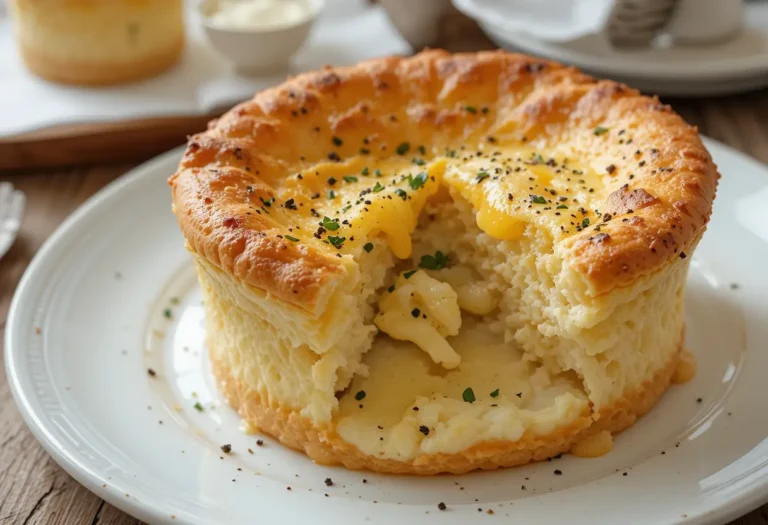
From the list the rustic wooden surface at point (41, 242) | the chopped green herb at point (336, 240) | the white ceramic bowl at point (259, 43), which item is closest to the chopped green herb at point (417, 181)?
the chopped green herb at point (336, 240)

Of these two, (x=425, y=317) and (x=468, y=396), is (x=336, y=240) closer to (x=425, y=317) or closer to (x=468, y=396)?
(x=425, y=317)

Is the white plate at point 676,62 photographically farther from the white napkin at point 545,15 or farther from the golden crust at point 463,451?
the golden crust at point 463,451

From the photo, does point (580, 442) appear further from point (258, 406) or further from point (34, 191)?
point (34, 191)

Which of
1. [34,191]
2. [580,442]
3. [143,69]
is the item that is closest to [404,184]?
[580,442]

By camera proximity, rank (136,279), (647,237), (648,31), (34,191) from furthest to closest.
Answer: (648,31), (34,191), (136,279), (647,237)

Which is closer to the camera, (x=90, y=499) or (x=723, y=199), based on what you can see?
(x=90, y=499)

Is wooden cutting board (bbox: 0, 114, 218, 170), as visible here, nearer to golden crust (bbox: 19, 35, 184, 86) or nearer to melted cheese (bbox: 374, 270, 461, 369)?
golden crust (bbox: 19, 35, 184, 86)

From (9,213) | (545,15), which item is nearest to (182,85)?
(9,213)
